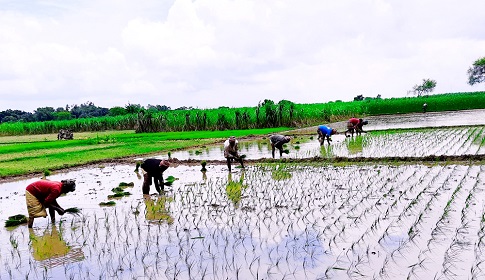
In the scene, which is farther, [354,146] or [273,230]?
[354,146]

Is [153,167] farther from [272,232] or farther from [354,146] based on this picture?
[354,146]

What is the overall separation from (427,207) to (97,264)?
5.22m

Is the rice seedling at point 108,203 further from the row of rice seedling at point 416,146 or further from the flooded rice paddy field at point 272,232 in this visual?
the row of rice seedling at point 416,146

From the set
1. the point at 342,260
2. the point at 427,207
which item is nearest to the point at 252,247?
the point at 342,260

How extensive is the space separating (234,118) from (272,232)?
29108 mm

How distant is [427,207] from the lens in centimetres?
752

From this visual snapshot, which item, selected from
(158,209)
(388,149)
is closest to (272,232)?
(158,209)

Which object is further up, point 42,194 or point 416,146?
point 42,194

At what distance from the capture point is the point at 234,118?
117ft

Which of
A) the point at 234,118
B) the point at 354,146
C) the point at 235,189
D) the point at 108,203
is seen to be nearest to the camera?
the point at 108,203

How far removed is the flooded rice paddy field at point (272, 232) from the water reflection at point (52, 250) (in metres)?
0.03

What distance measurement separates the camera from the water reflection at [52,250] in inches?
244

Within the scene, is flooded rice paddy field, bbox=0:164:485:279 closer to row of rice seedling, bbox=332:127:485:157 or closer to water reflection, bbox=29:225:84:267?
water reflection, bbox=29:225:84:267

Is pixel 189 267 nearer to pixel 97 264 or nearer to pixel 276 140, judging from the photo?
pixel 97 264
